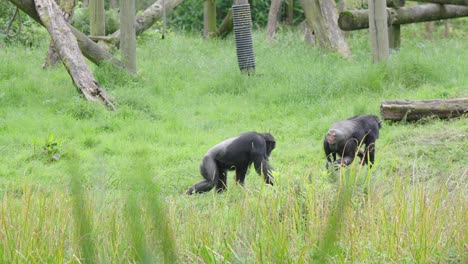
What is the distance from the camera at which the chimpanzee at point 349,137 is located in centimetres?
721

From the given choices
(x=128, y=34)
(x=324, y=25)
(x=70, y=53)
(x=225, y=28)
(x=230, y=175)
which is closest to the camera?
(x=230, y=175)

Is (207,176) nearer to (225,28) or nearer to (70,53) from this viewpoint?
(70,53)

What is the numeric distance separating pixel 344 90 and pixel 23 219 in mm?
7198

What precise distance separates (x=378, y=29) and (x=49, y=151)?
521cm

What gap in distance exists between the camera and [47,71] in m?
12.2

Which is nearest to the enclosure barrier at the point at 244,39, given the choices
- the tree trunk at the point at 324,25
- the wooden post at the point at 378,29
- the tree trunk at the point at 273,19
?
the tree trunk at the point at 324,25

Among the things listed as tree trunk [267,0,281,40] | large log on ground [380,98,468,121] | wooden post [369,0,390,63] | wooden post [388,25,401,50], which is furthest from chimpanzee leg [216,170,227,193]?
tree trunk [267,0,281,40]

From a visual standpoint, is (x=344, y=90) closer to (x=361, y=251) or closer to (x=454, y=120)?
(x=454, y=120)

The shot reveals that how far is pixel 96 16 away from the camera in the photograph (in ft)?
43.5

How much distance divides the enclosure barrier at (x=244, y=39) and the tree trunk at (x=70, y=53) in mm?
2631

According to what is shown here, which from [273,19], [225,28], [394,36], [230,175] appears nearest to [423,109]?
[230,175]

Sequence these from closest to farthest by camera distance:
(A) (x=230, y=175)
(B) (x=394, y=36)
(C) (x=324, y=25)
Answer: (A) (x=230, y=175), (C) (x=324, y=25), (B) (x=394, y=36)

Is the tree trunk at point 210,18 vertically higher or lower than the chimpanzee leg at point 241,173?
higher

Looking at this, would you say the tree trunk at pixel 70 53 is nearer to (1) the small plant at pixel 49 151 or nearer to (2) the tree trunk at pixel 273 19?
(1) the small plant at pixel 49 151
